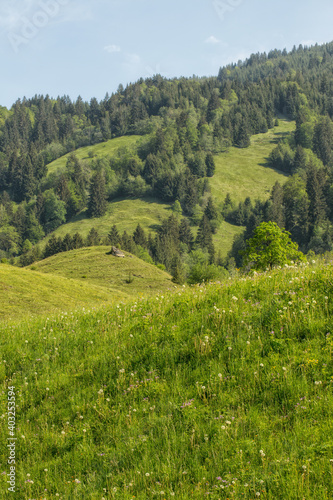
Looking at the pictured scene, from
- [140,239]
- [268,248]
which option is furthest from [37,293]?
[140,239]

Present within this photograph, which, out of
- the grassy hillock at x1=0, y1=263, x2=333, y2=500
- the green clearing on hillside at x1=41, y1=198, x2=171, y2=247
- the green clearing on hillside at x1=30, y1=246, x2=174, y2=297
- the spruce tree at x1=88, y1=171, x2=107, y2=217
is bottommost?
the green clearing on hillside at x1=30, y1=246, x2=174, y2=297

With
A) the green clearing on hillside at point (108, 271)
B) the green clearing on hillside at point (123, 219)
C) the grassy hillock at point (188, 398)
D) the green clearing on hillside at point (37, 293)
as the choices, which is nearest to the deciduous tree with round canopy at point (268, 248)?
the green clearing on hillside at point (37, 293)

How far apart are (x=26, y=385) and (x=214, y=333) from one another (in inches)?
152

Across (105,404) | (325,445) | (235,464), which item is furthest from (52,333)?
(325,445)

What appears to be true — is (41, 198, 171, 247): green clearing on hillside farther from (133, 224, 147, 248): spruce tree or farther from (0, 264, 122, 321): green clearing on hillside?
(0, 264, 122, 321): green clearing on hillside

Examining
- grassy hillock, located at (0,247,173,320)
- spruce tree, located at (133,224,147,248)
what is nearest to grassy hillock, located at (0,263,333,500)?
grassy hillock, located at (0,247,173,320)

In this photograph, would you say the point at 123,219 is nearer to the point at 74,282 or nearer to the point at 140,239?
the point at 140,239

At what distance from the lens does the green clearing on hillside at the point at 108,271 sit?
68.9 metres

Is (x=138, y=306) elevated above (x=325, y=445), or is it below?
above

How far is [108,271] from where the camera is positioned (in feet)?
246

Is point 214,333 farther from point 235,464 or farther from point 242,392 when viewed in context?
point 235,464

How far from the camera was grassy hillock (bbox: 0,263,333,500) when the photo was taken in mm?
4652

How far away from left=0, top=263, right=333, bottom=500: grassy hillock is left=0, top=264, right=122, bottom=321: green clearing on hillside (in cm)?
2423

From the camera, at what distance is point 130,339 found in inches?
325
